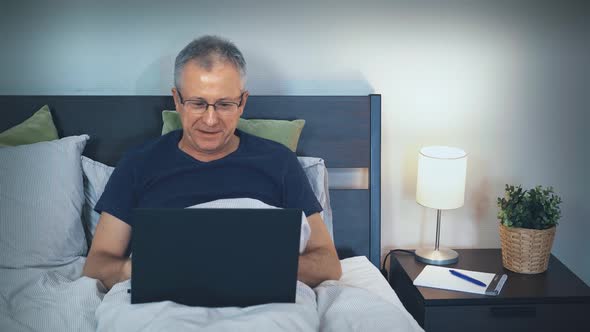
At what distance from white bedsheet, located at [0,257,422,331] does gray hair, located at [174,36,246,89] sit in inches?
25.2

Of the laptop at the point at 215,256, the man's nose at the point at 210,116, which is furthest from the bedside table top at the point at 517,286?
the man's nose at the point at 210,116

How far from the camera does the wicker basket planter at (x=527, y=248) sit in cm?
198

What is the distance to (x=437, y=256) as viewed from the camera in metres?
2.18

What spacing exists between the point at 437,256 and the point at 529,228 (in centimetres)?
33

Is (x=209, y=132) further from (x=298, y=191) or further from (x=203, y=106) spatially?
(x=298, y=191)

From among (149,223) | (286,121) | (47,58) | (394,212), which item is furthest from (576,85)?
(47,58)

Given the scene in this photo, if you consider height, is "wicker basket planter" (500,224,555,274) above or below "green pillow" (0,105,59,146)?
below

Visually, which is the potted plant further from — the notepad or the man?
the man

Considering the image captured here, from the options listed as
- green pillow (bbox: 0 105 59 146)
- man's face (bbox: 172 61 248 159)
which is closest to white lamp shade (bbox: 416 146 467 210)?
man's face (bbox: 172 61 248 159)

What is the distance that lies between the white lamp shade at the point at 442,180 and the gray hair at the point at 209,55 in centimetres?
72

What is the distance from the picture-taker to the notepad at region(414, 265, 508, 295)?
191 cm

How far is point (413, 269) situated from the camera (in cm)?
211

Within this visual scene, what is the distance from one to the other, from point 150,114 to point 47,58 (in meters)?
0.44

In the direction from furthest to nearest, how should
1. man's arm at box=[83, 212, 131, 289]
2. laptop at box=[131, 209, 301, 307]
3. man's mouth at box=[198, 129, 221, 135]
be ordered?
man's mouth at box=[198, 129, 221, 135] → man's arm at box=[83, 212, 131, 289] → laptop at box=[131, 209, 301, 307]
